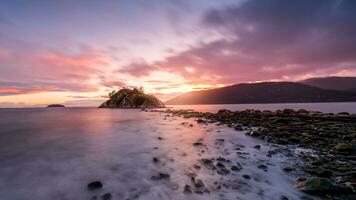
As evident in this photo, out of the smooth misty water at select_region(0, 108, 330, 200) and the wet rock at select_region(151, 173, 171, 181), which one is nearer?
the smooth misty water at select_region(0, 108, 330, 200)

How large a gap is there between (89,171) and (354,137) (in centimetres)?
1798

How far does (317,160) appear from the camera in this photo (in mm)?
10133

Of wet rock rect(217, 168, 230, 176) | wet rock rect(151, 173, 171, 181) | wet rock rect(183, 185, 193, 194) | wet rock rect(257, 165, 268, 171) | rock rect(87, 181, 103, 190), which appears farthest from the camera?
→ wet rock rect(257, 165, 268, 171)

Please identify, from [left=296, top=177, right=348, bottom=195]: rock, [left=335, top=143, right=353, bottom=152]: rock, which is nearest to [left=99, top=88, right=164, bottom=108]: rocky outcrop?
[left=335, top=143, right=353, bottom=152]: rock

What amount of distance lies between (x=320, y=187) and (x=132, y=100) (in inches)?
5959

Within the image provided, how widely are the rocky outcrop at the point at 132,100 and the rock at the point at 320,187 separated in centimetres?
Answer: 14705

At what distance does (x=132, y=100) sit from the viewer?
153m

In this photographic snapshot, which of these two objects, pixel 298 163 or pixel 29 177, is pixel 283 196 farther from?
pixel 29 177

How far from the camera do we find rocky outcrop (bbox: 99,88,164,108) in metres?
152

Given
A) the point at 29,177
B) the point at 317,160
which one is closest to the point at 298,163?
the point at 317,160

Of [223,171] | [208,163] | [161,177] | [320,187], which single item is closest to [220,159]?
[208,163]

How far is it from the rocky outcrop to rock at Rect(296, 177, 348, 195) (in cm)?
14705

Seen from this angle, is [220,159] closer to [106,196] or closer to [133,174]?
[133,174]

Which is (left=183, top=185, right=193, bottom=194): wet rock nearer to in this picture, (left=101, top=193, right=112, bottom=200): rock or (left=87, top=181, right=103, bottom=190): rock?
(left=101, top=193, right=112, bottom=200): rock
